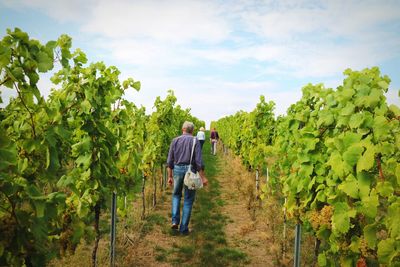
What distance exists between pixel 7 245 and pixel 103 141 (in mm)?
1870

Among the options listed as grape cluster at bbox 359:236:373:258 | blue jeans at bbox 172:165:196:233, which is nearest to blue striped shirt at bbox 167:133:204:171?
blue jeans at bbox 172:165:196:233

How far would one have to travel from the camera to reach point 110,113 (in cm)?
386

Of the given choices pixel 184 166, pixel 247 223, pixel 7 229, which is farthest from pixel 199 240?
pixel 7 229

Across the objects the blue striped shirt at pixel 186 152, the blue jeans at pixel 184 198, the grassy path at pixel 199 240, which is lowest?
the grassy path at pixel 199 240

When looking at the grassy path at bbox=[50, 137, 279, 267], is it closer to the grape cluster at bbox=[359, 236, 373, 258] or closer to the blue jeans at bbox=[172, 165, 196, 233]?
the blue jeans at bbox=[172, 165, 196, 233]

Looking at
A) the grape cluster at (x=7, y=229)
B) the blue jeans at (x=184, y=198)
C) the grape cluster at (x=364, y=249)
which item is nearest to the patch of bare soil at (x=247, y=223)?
the blue jeans at (x=184, y=198)

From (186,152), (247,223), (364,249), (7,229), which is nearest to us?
(7,229)

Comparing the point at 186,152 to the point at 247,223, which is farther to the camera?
the point at 247,223

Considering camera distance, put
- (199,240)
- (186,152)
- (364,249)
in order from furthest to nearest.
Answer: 1. (186,152)
2. (199,240)
3. (364,249)

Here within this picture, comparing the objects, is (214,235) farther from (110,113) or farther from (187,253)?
(110,113)

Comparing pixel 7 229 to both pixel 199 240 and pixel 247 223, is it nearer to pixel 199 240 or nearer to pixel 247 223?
pixel 199 240

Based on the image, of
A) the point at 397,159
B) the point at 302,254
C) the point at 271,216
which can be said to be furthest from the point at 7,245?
the point at 271,216

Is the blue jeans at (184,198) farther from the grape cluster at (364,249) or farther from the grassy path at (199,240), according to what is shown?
the grape cluster at (364,249)

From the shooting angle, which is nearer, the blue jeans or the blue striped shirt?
the blue striped shirt
